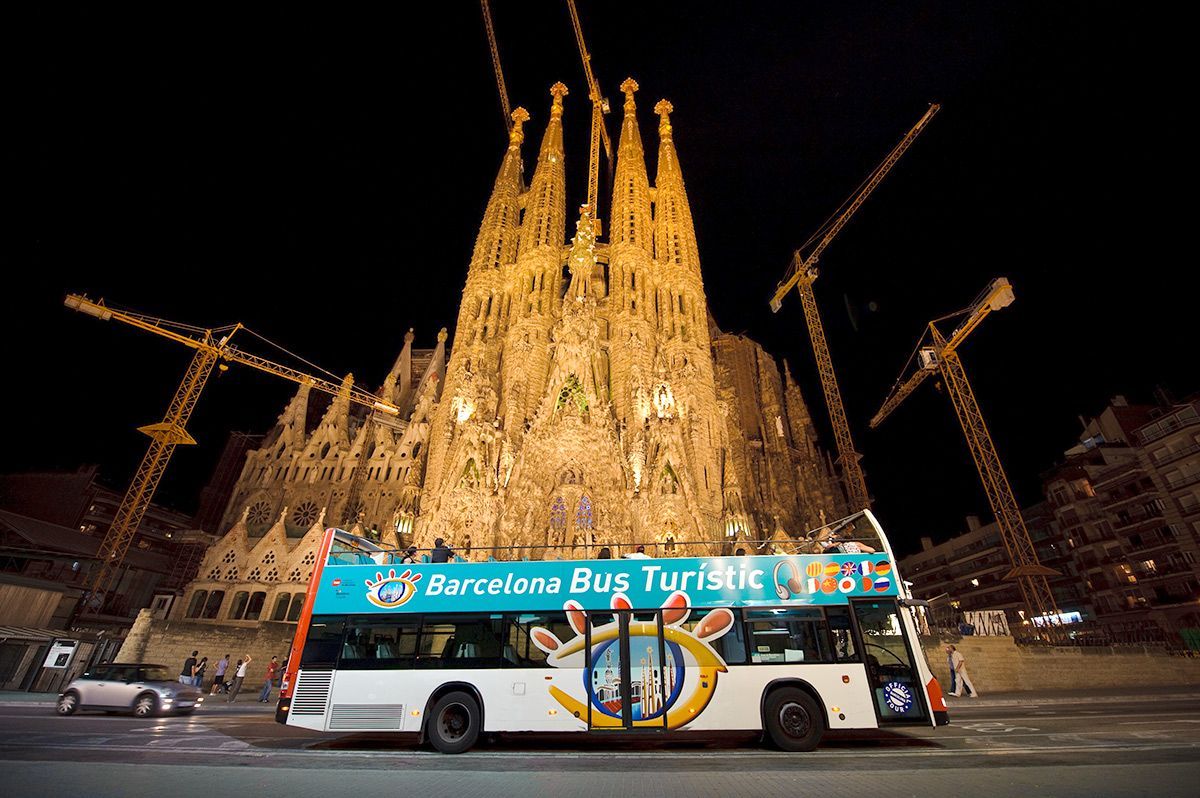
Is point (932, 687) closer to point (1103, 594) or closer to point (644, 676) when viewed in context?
point (644, 676)

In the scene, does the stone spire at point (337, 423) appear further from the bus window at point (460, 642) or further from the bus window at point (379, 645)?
the bus window at point (460, 642)

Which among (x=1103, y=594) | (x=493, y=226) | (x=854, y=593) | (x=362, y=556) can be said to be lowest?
(x=854, y=593)

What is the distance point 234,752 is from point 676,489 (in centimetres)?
2755

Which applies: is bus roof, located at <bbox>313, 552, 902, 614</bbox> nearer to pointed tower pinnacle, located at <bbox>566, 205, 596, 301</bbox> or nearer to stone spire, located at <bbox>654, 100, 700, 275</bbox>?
pointed tower pinnacle, located at <bbox>566, 205, 596, 301</bbox>

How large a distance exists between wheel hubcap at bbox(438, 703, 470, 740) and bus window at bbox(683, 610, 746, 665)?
15.1ft

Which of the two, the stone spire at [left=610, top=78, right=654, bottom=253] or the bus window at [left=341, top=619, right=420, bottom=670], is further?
the stone spire at [left=610, top=78, right=654, bottom=253]

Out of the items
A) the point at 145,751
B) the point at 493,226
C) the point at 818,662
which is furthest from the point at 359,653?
the point at 493,226

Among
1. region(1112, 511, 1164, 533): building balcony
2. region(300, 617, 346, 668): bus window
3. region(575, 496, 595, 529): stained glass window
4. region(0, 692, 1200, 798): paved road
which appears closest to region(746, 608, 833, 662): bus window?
region(0, 692, 1200, 798): paved road

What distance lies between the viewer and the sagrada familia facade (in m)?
34.5

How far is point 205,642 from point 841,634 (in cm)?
2765

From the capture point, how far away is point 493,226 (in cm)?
5222

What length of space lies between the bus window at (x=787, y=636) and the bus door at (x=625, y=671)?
1825 mm

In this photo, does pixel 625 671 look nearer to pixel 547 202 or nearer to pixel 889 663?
pixel 889 663

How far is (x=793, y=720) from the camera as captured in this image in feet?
31.8
